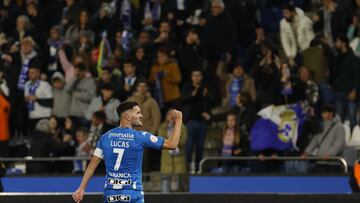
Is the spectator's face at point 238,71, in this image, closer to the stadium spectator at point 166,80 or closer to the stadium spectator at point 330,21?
the stadium spectator at point 166,80

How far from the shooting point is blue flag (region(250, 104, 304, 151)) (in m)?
22.0

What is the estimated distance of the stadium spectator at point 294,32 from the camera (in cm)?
2444

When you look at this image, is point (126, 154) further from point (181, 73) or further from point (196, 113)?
point (181, 73)

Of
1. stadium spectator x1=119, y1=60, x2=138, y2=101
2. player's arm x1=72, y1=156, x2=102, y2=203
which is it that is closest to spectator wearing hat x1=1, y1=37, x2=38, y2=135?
stadium spectator x1=119, y1=60, x2=138, y2=101

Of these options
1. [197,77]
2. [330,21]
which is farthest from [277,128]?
[330,21]

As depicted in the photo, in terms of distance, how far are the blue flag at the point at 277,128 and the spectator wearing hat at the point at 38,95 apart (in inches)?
180

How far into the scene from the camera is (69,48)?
83.1 feet

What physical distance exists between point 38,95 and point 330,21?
6317 mm

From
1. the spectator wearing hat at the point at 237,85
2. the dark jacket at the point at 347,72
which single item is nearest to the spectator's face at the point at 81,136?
the spectator wearing hat at the point at 237,85

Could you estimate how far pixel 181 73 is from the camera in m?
24.0

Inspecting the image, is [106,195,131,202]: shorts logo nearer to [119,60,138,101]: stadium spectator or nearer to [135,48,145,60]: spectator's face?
[119,60,138,101]: stadium spectator

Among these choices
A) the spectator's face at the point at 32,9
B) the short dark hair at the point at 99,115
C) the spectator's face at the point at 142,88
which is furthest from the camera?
the spectator's face at the point at 32,9

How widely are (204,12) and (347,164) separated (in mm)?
5148

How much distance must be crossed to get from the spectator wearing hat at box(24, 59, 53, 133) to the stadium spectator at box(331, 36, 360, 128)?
19.3 ft
